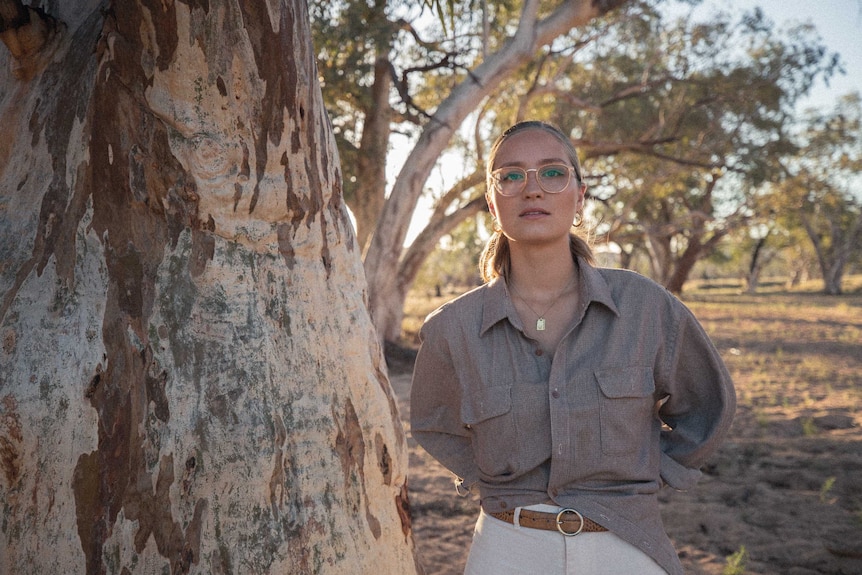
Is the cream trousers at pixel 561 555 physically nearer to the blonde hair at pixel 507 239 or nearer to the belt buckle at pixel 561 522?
the belt buckle at pixel 561 522

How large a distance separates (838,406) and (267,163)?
23.0 ft

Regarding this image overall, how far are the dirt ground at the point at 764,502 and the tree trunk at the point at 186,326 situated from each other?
2.17 meters

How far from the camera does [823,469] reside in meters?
5.27

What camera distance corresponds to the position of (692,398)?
1.84 metres

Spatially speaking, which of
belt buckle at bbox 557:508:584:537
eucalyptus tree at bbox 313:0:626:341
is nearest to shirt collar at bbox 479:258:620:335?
belt buckle at bbox 557:508:584:537

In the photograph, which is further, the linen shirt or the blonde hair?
the blonde hair

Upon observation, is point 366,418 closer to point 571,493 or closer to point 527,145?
point 571,493

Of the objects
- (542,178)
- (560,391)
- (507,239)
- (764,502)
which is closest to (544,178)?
(542,178)

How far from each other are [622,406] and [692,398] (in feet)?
0.87

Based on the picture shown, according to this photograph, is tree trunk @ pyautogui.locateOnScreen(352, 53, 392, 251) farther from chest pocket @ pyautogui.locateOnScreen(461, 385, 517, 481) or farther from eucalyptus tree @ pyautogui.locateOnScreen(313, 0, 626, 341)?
chest pocket @ pyautogui.locateOnScreen(461, 385, 517, 481)

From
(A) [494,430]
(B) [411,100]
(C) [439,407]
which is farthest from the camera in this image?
(B) [411,100]

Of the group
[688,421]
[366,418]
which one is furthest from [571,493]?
[366,418]

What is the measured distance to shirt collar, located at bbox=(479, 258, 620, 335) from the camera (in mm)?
1752

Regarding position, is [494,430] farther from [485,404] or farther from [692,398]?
[692,398]
